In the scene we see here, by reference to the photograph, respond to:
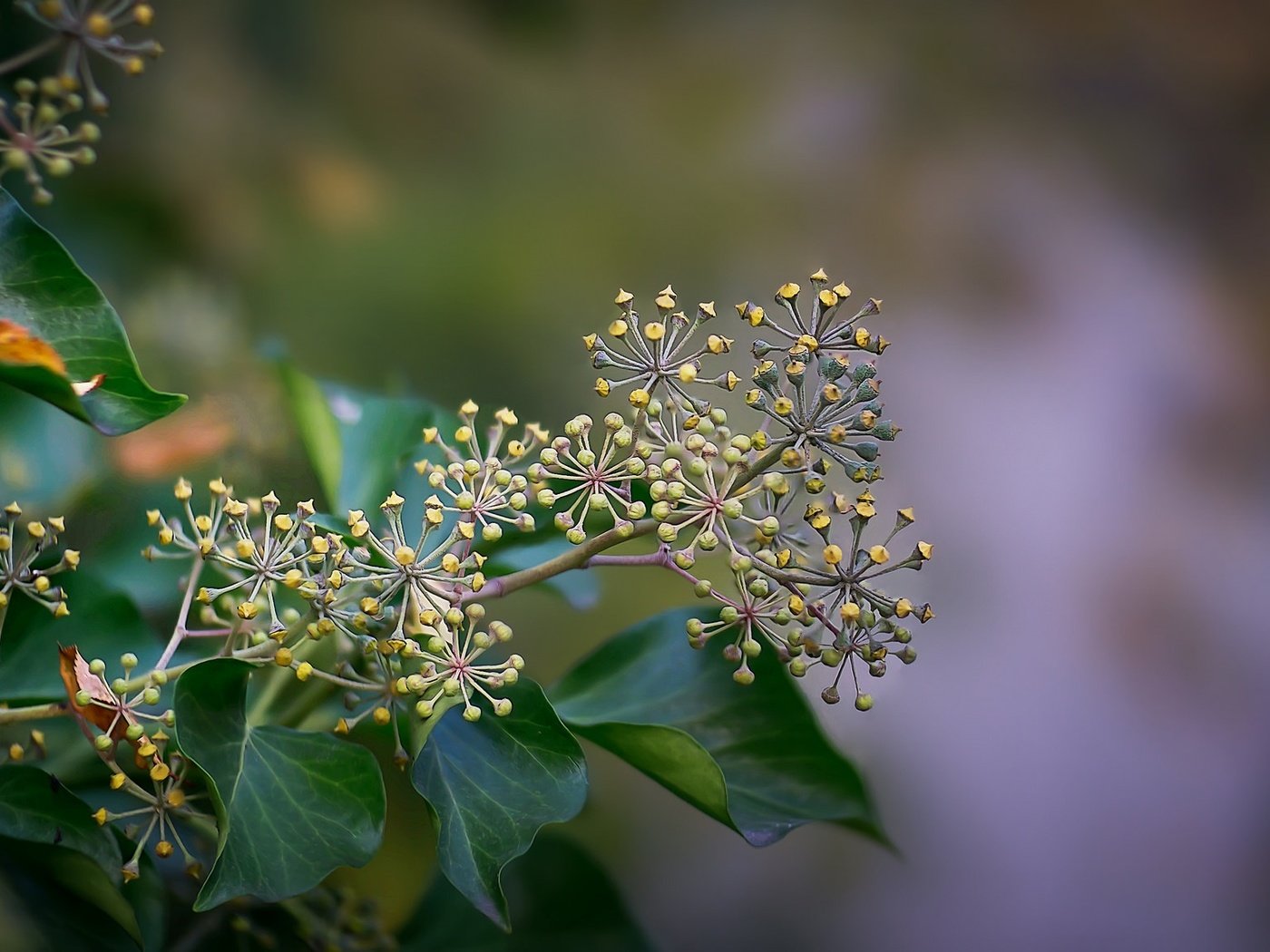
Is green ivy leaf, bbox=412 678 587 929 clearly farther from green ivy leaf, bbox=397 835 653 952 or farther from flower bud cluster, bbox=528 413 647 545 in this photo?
green ivy leaf, bbox=397 835 653 952

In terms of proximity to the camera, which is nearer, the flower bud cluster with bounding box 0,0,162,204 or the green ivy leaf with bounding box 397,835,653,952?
the flower bud cluster with bounding box 0,0,162,204

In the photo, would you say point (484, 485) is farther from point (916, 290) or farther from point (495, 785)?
point (916, 290)

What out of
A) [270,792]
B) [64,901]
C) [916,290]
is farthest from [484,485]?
[916,290]

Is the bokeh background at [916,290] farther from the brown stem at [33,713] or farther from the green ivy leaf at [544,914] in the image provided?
the brown stem at [33,713]

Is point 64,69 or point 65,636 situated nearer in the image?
point 64,69

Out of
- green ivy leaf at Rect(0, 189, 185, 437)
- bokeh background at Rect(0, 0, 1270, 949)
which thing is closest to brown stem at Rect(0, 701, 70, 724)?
green ivy leaf at Rect(0, 189, 185, 437)

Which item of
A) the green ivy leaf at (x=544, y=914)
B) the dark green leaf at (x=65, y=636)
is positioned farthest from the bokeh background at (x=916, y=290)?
the dark green leaf at (x=65, y=636)
